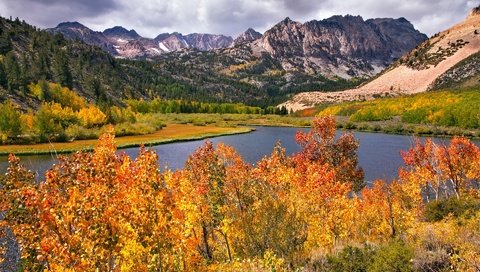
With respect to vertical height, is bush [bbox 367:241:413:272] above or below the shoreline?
above

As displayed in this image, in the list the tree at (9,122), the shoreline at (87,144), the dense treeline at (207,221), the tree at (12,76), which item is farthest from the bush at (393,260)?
the tree at (12,76)

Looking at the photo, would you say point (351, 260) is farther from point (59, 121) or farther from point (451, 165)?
point (59, 121)

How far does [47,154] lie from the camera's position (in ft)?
374

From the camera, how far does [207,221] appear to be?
29.3 meters

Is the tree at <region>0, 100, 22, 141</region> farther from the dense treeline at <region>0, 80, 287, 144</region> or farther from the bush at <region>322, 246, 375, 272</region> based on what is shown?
the bush at <region>322, 246, 375, 272</region>

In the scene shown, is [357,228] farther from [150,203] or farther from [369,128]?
[369,128]

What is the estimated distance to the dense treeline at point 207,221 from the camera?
16438 millimetres

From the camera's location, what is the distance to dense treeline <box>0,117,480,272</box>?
16.4 m

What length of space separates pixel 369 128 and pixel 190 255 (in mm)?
181307

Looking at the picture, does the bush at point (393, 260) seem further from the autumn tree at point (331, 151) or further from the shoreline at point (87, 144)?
the shoreline at point (87, 144)

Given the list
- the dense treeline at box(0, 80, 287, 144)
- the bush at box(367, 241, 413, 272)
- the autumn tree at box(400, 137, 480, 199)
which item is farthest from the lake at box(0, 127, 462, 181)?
the bush at box(367, 241, 413, 272)

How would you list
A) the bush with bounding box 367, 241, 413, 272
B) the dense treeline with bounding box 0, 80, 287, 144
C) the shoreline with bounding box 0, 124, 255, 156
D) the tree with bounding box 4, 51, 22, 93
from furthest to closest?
1. the tree with bounding box 4, 51, 22, 93
2. the dense treeline with bounding box 0, 80, 287, 144
3. the shoreline with bounding box 0, 124, 255, 156
4. the bush with bounding box 367, 241, 413, 272

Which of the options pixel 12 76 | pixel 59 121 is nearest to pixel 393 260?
pixel 59 121

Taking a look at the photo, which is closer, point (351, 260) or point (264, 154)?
point (351, 260)
